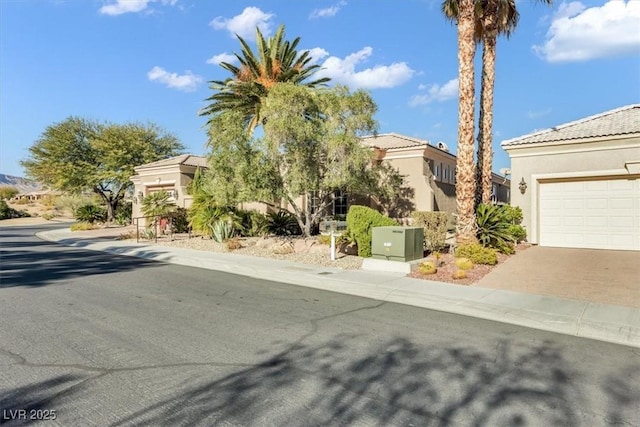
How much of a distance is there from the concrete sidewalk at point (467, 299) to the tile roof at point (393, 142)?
857 cm

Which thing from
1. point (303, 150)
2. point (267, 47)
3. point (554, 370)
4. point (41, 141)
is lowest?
point (554, 370)

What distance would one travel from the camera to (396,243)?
37.9 ft

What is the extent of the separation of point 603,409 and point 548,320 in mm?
3274

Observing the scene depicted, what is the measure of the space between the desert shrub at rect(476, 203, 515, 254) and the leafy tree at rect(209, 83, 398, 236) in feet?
14.9

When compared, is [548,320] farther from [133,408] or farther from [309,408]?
[133,408]

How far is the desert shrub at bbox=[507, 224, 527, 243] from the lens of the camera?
50.0 feet

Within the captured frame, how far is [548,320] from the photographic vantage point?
6953 millimetres

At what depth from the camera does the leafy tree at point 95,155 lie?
35719mm

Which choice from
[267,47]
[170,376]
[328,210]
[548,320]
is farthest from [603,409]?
[267,47]

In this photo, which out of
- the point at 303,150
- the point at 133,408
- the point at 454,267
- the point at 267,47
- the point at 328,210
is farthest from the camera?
the point at 267,47

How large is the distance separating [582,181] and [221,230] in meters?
14.8

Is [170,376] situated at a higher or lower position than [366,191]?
lower

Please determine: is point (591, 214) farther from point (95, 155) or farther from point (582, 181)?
point (95, 155)

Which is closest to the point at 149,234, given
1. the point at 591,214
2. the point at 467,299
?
the point at 467,299
